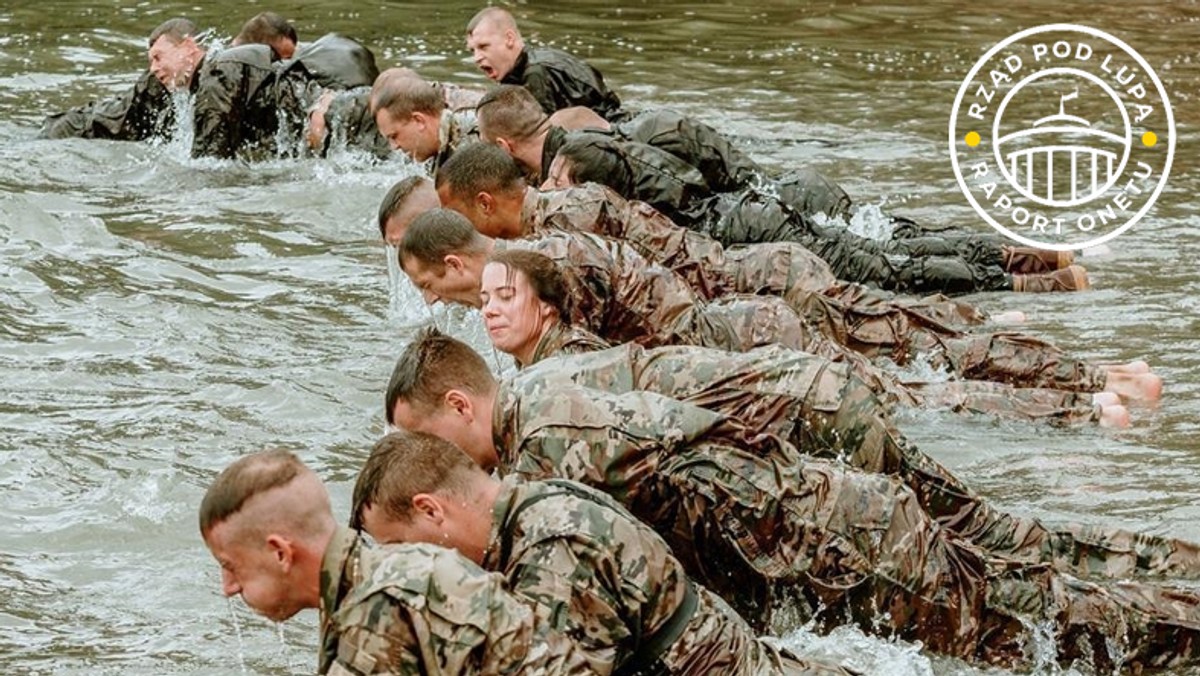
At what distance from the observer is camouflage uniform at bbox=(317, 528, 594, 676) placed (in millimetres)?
4434

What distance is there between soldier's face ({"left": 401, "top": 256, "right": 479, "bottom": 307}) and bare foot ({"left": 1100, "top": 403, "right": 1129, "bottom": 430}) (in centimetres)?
277

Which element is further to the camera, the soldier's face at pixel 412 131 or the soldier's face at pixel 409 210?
the soldier's face at pixel 412 131

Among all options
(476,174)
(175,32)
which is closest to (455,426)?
(476,174)

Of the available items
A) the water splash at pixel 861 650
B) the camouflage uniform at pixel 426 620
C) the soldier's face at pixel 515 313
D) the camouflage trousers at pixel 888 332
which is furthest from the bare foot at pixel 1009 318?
the camouflage uniform at pixel 426 620

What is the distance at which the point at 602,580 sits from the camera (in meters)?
4.90

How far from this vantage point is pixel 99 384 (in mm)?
9594

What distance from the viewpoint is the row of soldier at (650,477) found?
4.65 meters

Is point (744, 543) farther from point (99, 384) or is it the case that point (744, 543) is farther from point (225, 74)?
point (225, 74)

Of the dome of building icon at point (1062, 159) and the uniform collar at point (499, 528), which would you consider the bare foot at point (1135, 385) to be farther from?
the uniform collar at point (499, 528)

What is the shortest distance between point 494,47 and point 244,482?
8.77m

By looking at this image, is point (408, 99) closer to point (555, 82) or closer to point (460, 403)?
point (555, 82)

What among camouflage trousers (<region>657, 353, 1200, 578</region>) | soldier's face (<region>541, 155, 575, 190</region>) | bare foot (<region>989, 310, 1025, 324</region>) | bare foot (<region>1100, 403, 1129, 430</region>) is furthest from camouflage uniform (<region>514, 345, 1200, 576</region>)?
bare foot (<region>989, 310, 1025, 324</region>)

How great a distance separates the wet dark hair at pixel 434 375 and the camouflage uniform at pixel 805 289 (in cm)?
325

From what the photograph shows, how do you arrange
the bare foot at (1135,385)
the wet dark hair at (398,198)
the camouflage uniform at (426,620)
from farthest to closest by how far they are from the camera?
the wet dark hair at (398,198) < the bare foot at (1135,385) < the camouflage uniform at (426,620)
